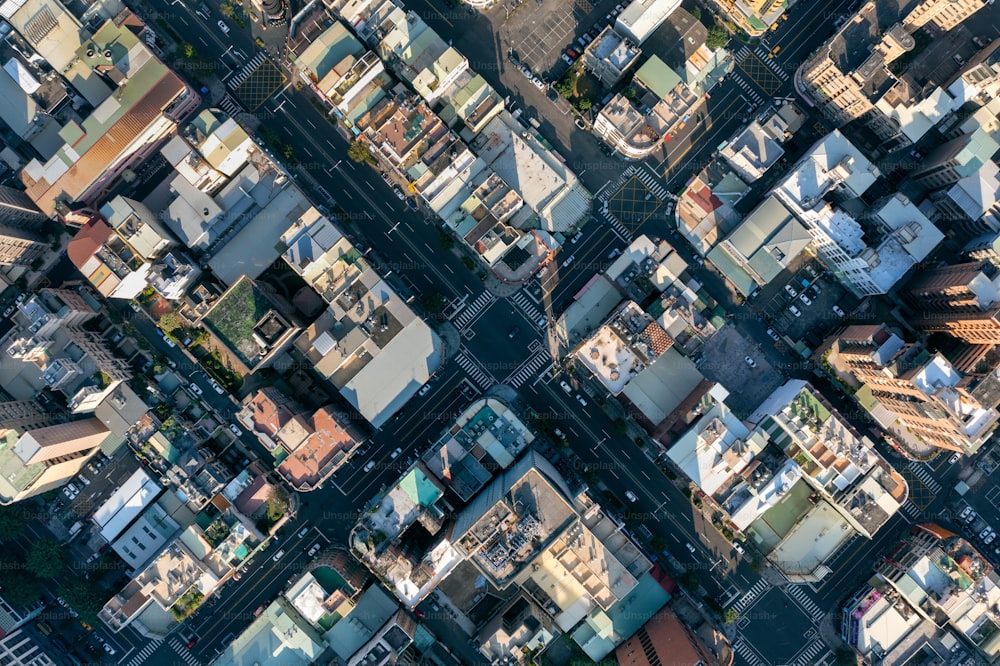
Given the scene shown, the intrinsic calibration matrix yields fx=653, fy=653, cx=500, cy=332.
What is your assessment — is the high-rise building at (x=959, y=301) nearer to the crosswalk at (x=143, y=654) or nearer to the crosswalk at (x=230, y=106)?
the crosswalk at (x=230, y=106)

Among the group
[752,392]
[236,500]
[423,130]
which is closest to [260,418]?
[236,500]

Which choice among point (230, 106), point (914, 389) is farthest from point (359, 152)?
point (914, 389)

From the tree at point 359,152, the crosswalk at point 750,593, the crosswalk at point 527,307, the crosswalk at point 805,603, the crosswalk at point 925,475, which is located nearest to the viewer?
the tree at point 359,152

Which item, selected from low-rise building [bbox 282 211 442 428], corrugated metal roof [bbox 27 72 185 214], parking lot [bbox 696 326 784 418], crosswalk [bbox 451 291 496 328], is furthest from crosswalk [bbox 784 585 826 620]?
corrugated metal roof [bbox 27 72 185 214]

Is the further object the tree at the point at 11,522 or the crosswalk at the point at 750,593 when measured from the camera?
the crosswalk at the point at 750,593

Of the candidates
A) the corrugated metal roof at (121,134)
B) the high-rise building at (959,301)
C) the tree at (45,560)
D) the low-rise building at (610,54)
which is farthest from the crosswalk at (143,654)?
the high-rise building at (959,301)
